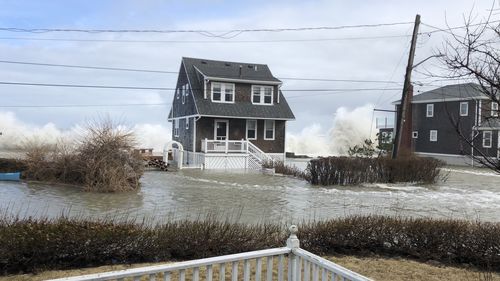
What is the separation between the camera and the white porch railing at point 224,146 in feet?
98.2

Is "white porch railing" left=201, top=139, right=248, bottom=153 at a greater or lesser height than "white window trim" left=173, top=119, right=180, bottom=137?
lesser

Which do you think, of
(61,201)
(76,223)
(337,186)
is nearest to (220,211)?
(61,201)

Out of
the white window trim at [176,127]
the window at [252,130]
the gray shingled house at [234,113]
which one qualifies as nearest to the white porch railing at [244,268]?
the gray shingled house at [234,113]

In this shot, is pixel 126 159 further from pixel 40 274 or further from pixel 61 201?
pixel 40 274

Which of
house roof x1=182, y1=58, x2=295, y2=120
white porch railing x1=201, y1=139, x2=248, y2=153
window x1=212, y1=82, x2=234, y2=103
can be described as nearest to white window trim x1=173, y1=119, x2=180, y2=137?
house roof x1=182, y1=58, x2=295, y2=120

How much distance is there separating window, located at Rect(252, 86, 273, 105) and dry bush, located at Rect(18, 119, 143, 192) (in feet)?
54.6

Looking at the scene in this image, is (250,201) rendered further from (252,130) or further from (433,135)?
(433,135)

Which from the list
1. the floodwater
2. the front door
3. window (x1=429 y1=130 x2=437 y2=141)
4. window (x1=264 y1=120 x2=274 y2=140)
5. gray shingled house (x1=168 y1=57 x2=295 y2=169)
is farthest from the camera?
window (x1=429 y1=130 x2=437 y2=141)

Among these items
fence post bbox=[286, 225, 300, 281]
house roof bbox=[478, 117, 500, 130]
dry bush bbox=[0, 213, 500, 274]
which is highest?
house roof bbox=[478, 117, 500, 130]

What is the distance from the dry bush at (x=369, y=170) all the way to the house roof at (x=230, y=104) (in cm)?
1212

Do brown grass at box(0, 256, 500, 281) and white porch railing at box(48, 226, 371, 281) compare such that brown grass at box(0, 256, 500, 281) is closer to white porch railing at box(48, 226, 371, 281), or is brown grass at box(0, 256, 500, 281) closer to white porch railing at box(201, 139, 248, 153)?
white porch railing at box(48, 226, 371, 281)

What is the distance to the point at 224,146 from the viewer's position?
99.9ft

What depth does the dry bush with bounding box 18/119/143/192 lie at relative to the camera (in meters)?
17.0

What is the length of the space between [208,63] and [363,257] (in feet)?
103
